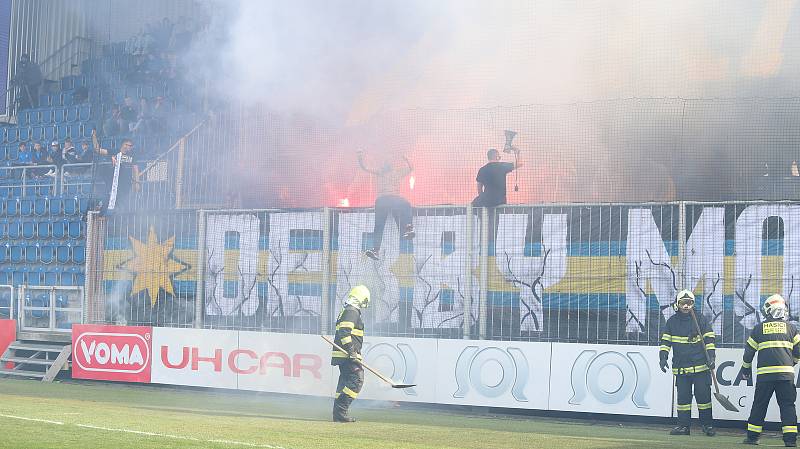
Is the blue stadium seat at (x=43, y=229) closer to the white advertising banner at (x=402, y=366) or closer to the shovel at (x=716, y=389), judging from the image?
the white advertising banner at (x=402, y=366)

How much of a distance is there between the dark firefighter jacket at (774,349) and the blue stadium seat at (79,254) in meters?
15.7

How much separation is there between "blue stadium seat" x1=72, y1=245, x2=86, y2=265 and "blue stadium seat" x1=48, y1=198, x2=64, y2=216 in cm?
143

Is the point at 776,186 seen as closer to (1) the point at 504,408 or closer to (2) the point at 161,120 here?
(1) the point at 504,408

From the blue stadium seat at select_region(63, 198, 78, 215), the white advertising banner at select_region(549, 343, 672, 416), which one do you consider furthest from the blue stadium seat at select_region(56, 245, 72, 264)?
the white advertising banner at select_region(549, 343, 672, 416)

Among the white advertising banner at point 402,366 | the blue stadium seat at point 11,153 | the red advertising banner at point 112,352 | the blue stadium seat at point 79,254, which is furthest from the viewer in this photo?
the blue stadium seat at point 11,153

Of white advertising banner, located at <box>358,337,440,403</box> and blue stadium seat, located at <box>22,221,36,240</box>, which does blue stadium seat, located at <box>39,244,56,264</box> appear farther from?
white advertising banner, located at <box>358,337,440,403</box>

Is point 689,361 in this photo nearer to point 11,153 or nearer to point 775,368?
point 775,368

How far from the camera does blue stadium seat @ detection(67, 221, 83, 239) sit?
23.8m

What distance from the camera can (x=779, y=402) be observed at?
1223 cm

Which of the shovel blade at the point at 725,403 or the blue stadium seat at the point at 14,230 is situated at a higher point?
the blue stadium seat at the point at 14,230

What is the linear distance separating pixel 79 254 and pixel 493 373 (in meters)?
12.0

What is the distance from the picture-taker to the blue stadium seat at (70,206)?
2422 cm

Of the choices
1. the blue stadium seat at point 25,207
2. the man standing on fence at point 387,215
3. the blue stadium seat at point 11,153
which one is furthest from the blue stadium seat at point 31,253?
the man standing on fence at point 387,215

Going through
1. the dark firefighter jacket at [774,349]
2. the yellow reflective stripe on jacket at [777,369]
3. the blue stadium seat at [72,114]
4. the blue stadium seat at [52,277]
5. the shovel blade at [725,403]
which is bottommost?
the shovel blade at [725,403]
